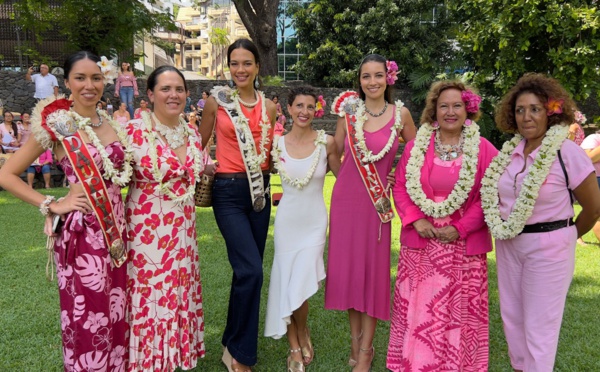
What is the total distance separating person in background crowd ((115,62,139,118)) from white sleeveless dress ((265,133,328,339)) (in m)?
13.9

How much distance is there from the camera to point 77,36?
1362cm

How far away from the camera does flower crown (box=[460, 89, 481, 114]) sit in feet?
10.8

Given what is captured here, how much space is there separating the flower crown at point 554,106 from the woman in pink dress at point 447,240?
1.44 ft

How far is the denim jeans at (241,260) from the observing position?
11.7 feet

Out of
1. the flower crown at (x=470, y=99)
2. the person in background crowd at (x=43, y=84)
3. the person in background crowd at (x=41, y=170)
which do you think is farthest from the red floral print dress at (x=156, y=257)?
the person in background crowd at (x=43, y=84)

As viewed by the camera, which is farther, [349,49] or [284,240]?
[349,49]

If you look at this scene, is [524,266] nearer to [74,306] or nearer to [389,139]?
[389,139]

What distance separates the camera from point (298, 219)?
12.0 ft

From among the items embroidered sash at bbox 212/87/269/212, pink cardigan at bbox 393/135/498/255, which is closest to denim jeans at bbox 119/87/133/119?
embroidered sash at bbox 212/87/269/212

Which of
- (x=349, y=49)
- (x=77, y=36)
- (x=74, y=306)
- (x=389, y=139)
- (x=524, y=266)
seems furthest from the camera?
(x=349, y=49)

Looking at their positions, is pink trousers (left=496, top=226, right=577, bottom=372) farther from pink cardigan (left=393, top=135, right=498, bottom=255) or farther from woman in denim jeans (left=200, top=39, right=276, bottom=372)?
woman in denim jeans (left=200, top=39, right=276, bottom=372)

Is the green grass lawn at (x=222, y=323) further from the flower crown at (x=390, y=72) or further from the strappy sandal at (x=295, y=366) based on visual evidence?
the flower crown at (x=390, y=72)

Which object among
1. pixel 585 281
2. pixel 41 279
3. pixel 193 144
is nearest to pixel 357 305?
pixel 193 144

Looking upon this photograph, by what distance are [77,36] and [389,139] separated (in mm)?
12737
